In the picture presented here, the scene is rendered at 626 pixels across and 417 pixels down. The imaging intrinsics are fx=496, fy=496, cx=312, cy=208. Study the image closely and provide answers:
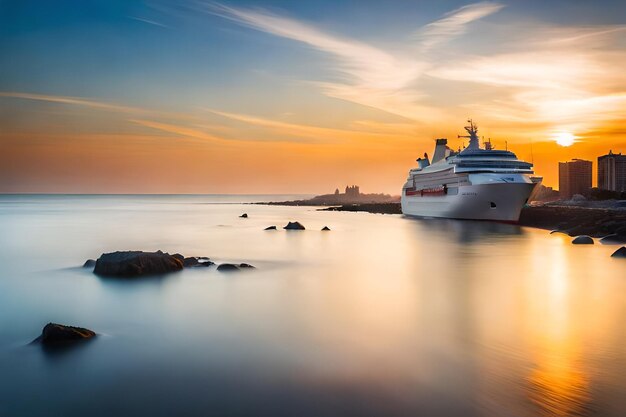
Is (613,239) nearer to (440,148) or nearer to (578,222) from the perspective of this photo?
(578,222)

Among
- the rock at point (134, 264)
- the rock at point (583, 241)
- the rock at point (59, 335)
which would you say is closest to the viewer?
the rock at point (59, 335)

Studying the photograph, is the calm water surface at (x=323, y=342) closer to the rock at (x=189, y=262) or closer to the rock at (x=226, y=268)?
the rock at (x=226, y=268)

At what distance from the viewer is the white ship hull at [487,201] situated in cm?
5734

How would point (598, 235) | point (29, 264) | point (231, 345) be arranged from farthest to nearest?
1. point (598, 235)
2. point (29, 264)
3. point (231, 345)

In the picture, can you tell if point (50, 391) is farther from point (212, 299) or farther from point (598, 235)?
point (598, 235)

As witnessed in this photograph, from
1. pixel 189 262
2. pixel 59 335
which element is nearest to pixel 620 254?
pixel 189 262

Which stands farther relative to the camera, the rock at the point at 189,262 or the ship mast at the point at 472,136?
the ship mast at the point at 472,136

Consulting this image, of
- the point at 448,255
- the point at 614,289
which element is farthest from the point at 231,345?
the point at 448,255

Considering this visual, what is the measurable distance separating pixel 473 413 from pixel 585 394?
231 centimetres

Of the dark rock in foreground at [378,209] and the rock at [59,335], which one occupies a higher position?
the dark rock in foreground at [378,209]

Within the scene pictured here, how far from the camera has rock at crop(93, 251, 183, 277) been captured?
67.0ft

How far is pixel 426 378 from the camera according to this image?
31.8ft

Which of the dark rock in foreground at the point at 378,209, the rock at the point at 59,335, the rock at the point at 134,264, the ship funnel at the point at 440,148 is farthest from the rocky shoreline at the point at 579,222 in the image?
the dark rock in foreground at the point at 378,209

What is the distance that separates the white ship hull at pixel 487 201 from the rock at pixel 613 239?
1684 centimetres
